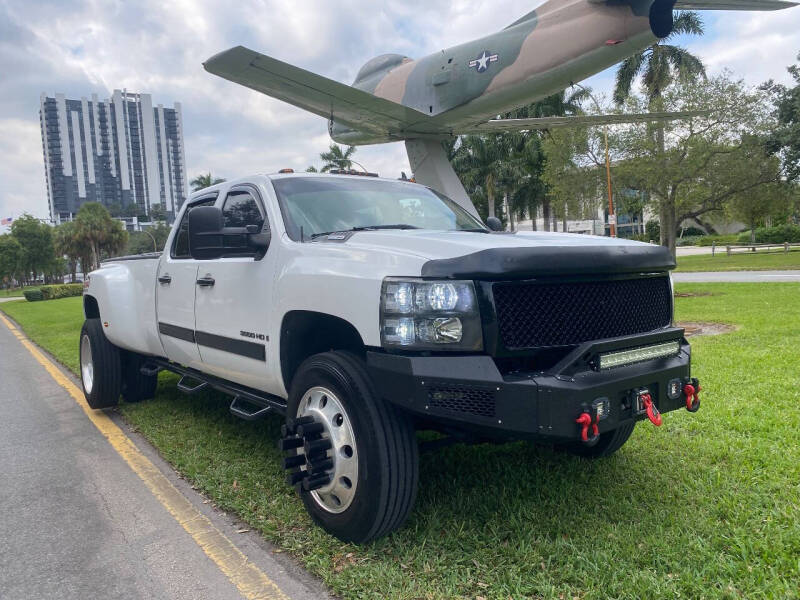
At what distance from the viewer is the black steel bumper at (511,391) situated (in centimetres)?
260

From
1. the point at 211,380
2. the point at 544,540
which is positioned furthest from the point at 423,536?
the point at 211,380

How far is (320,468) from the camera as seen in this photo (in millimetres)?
3160

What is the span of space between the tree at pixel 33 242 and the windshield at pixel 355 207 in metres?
64.9

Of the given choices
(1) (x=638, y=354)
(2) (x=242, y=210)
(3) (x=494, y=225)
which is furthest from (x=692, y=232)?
(1) (x=638, y=354)

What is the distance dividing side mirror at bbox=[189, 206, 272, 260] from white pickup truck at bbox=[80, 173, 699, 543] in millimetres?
11

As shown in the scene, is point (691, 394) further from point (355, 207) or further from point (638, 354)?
point (355, 207)

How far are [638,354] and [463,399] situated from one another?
3.15 ft

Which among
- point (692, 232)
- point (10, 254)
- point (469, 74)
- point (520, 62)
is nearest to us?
point (520, 62)

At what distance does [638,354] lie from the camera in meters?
3.03

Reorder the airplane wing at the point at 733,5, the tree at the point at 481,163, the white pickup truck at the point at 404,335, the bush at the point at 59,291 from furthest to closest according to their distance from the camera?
1. the tree at the point at 481,163
2. the bush at the point at 59,291
3. the airplane wing at the point at 733,5
4. the white pickup truck at the point at 404,335

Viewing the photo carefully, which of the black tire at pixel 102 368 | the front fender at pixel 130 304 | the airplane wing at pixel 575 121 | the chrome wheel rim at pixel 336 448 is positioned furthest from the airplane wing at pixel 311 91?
the chrome wheel rim at pixel 336 448

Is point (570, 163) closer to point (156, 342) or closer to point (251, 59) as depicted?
→ point (251, 59)

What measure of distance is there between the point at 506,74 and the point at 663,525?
9402mm

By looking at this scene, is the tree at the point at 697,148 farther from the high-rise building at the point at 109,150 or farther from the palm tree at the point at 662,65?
the high-rise building at the point at 109,150
